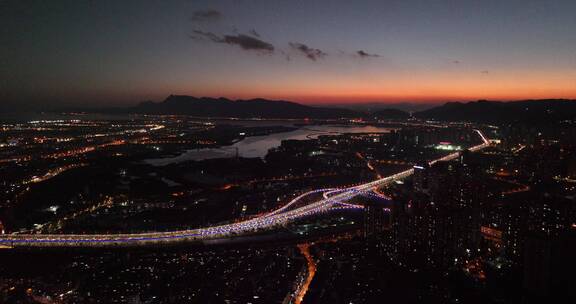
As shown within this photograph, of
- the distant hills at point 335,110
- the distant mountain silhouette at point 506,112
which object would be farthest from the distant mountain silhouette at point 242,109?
the distant mountain silhouette at point 506,112

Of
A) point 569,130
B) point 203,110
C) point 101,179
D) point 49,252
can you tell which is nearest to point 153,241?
point 49,252

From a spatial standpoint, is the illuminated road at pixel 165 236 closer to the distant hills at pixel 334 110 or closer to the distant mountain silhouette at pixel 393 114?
the distant hills at pixel 334 110

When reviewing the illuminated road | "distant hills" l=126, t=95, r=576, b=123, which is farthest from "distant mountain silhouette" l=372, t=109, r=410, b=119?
the illuminated road

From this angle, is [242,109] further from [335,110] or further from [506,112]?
[506,112]

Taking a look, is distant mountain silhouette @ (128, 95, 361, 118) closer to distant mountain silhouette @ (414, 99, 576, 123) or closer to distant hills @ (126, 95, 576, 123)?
distant hills @ (126, 95, 576, 123)

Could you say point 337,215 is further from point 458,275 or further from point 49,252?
point 49,252

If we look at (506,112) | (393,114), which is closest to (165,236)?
(506,112)
